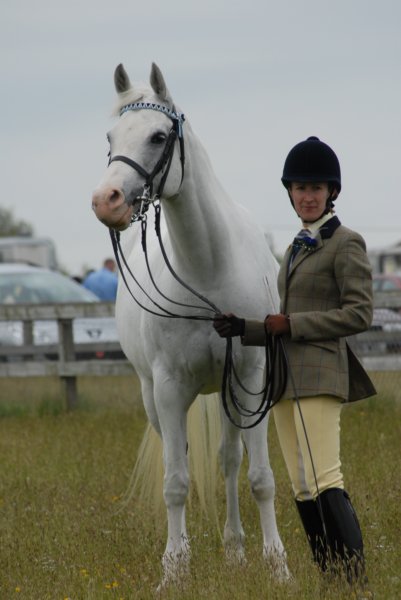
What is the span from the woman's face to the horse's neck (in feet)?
2.26

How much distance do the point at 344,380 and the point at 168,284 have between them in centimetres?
126

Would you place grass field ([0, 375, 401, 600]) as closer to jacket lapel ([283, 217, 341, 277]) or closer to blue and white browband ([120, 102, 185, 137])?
jacket lapel ([283, 217, 341, 277])

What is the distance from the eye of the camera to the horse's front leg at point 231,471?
21.6ft

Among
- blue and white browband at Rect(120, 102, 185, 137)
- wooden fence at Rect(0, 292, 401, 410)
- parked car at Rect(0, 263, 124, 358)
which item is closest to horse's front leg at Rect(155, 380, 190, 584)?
blue and white browband at Rect(120, 102, 185, 137)

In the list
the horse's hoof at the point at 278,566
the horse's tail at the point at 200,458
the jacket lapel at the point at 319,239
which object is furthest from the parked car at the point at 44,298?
the jacket lapel at the point at 319,239

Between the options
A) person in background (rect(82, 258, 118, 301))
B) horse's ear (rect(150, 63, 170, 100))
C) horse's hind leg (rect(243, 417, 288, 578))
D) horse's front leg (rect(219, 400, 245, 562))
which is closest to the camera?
horse's ear (rect(150, 63, 170, 100))

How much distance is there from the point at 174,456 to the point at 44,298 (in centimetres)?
1149

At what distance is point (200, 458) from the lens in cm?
727

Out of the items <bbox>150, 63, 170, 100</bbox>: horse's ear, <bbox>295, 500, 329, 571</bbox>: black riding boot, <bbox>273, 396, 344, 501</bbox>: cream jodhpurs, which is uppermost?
<bbox>150, 63, 170, 100</bbox>: horse's ear

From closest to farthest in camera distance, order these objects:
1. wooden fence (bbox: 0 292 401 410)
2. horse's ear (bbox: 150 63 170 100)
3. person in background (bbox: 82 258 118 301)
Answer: horse's ear (bbox: 150 63 170 100), wooden fence (bbox: 0 292 401 410), person in background (bbox: 82 258 118 301)

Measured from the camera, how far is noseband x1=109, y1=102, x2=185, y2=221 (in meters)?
5.19

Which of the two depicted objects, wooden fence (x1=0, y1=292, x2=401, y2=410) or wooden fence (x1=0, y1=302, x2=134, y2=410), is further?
wooden fence (x1=0, y1=302, x2=134, y2=410)

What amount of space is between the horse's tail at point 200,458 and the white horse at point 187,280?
74 centimetres

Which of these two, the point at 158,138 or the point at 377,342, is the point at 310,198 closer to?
the point at 158,138
